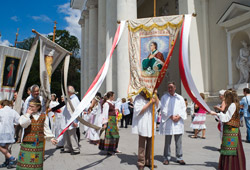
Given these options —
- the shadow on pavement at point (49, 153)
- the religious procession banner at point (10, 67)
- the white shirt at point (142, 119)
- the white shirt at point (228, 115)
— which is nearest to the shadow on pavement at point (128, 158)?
the white shirt at point (142, 119)

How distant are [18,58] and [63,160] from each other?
2.80m

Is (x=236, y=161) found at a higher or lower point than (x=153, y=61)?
lower

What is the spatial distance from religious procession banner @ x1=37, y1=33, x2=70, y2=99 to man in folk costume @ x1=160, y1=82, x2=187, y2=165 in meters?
2.67

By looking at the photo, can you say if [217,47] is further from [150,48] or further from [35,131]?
[35,131]

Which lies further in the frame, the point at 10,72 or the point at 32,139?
the point at 10,72

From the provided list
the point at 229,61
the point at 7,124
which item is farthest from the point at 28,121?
the point at 229,61

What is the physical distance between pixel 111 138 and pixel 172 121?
2.12m

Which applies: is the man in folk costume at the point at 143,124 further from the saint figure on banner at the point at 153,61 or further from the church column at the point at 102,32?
the church column at the point at 102,32

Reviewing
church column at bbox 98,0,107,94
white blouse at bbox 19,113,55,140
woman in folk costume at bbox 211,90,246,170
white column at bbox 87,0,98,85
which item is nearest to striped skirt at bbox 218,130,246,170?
woman in folk costume at bbox 211,90,246,170

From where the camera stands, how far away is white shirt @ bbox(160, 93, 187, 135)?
534cm

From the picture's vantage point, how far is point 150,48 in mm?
5324

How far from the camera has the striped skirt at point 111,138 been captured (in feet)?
21.6

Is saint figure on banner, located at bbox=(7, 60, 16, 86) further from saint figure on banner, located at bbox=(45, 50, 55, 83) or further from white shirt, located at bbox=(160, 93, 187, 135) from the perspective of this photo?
white shirt, located at bbox=(160, 93, 187, 135)

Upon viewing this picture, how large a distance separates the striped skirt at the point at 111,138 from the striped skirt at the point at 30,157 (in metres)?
2.91
